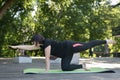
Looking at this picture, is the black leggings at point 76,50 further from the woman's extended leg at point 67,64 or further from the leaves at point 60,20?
the leaves at point 60,20

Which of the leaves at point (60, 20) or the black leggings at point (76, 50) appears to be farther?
the leaves at point (60, 20)

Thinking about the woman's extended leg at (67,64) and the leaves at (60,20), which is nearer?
the woman's extended leg at (67,64)

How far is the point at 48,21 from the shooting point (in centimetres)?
3203

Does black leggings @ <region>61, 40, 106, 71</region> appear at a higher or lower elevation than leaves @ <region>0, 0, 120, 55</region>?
lower

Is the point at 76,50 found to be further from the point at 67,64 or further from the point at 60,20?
the point at 60,20

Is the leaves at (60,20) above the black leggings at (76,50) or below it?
above

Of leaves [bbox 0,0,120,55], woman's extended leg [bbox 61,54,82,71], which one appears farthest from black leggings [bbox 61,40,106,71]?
leaves [bbox 0,0,120,55]

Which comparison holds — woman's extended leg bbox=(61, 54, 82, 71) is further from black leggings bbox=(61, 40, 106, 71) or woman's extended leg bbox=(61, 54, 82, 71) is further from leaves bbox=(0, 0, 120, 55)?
leaves bbox=(0, 0, 120, 55)

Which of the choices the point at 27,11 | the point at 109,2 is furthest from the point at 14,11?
the point at 109,2

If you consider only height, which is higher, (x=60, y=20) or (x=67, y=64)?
(x=60, y=20)

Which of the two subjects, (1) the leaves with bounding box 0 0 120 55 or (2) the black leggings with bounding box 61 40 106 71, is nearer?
(2) the black leggings with bounding box 61 40 106 71

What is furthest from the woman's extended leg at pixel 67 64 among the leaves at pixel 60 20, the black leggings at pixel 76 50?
the leaves at pixel 60 20

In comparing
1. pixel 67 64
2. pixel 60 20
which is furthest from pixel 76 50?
pixel 60 20

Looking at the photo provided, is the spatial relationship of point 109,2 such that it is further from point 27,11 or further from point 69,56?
point 69,56
